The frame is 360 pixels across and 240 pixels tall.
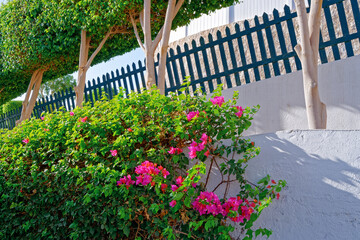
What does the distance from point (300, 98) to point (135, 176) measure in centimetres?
296

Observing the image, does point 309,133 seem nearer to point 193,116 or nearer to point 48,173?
point 193,116

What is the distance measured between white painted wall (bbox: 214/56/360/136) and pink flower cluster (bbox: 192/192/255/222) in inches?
90.4

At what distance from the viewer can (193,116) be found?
312cm

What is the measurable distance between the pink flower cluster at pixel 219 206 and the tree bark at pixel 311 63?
4.52 feet

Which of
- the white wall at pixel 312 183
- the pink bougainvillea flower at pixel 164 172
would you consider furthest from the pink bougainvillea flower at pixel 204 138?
the white wall at pixel 312 183

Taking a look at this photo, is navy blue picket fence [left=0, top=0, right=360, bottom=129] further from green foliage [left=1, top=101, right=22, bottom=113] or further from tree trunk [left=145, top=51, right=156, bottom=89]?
green foliage [left=1, top=101, right=22, bottom=113]

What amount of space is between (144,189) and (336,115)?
303 cm

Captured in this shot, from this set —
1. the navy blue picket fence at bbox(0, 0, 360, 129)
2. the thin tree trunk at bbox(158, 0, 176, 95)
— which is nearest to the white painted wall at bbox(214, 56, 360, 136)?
the navy blue picket fence at bbox(0, 0, 360, 129)

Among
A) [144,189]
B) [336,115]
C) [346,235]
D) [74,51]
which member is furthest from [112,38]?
[346,235]

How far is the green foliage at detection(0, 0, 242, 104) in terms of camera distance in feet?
22.8

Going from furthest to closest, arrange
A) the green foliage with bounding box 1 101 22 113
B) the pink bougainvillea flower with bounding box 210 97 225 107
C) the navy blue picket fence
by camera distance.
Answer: the green foliage with bounding box 1 101 22 113 < the navy blue picket fence < the pink bougainvillea flower with bounding box 210 97 225 107

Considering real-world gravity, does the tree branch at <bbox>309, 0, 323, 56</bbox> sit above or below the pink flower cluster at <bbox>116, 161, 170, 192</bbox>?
above

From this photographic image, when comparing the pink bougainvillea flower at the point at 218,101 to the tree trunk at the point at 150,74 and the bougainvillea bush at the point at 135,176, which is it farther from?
the tree trunk at the point at 150,74

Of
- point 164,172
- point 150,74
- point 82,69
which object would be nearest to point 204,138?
point 164,172
